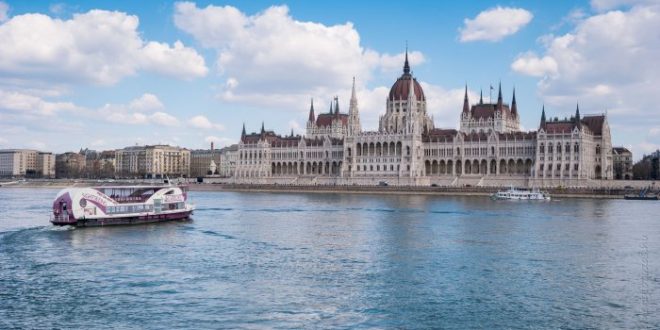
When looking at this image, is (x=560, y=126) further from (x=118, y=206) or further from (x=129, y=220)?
(x=118, y=206)

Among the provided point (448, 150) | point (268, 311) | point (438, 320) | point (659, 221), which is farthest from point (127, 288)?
point (448, 150)

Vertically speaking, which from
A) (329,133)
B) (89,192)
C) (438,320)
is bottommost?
(438,320)

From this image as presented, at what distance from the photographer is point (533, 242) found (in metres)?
43.5

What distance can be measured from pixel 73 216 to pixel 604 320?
3683cm

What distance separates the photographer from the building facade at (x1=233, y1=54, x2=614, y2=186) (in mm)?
117562

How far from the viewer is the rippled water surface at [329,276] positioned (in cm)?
2408

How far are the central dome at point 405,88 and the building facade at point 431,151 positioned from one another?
23 cm

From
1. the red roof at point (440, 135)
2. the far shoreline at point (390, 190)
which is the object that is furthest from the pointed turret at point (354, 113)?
the far shoreline at point (390, 190)

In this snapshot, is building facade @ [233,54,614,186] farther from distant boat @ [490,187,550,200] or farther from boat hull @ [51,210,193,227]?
boat hull @ [51,210,193,227]

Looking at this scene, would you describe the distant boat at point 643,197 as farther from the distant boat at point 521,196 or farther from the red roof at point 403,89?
the red roof at point 403,89

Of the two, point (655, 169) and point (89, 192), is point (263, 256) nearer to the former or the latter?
point (89, 192)

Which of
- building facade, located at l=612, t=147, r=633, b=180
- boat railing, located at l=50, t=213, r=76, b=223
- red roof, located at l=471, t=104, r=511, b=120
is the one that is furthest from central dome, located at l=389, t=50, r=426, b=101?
boat railing, located at l=50, t=213, r=76, b=223

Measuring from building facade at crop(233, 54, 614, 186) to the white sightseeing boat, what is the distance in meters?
73.9

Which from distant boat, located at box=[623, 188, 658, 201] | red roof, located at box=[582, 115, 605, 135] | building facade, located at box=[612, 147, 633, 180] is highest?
red roof, located at box=[582, 115, 605, 135]
